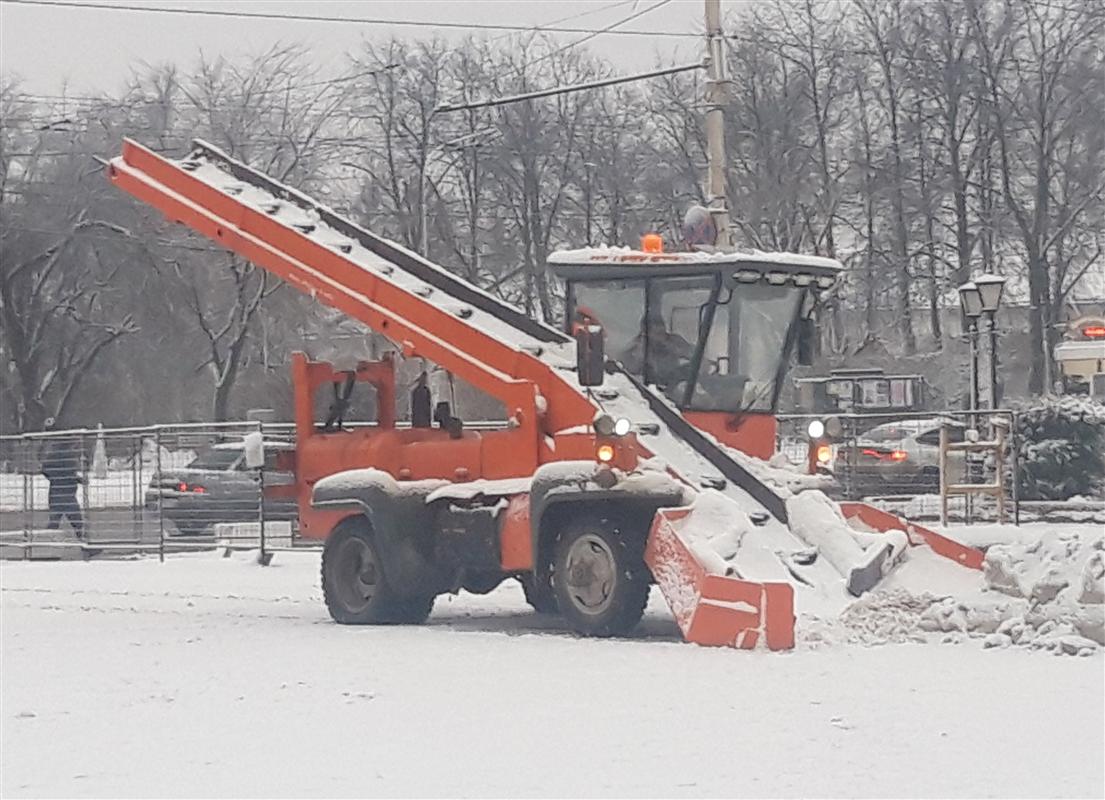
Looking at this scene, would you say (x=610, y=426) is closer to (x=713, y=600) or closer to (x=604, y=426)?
(x=604, y=426)

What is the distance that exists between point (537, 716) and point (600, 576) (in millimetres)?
3933

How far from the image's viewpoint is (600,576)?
44.2 feet

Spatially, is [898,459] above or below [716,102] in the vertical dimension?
below

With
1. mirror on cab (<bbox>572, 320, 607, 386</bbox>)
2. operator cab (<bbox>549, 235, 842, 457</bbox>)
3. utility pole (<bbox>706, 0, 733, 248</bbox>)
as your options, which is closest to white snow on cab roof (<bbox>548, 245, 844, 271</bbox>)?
operator cab (<bbox>549, 235, 842, 457</bbox>)

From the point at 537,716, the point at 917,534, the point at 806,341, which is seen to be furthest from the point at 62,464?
the point at 537,716

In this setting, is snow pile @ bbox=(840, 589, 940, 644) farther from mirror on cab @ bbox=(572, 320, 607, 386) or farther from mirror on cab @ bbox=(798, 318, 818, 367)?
mirror on cab @ bbox=(798, 318, 818, 367)

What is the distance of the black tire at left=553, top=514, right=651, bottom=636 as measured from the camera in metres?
13.2

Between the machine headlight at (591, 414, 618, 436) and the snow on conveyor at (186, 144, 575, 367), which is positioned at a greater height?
the snow on conveyor at (186, 144, 575, 367)

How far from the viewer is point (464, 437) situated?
1548cm

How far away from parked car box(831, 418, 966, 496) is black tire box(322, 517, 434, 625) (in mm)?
10806

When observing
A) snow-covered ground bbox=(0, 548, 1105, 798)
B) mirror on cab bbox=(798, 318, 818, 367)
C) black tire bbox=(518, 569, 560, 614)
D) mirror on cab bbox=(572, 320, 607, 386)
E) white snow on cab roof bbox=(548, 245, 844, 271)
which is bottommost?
snow-covered ground bbox=(0, 548, 1105, 798)

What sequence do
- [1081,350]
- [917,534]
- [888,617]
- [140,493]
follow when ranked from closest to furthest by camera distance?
[888,617]
[917,534]
[140,493]
[1081,350]

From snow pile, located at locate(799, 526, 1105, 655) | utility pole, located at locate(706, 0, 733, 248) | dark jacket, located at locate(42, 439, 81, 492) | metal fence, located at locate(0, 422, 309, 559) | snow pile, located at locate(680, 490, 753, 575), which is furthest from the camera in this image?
utility pole, located at locate(706, 0, 733, 248)

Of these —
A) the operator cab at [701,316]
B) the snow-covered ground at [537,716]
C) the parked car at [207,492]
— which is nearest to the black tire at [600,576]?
Result: the snow-covered ground at [537,716]
